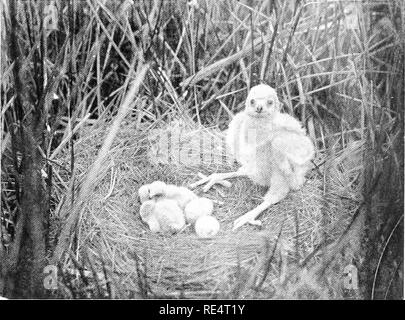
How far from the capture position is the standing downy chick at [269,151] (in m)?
1.91

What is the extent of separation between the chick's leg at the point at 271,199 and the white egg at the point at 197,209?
9 centimetres

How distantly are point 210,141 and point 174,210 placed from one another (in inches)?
9.0

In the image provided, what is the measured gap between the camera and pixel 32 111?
→ 1934 mm

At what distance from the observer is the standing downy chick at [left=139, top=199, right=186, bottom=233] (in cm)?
190

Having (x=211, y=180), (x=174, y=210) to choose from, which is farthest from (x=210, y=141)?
(x=174, y=210)

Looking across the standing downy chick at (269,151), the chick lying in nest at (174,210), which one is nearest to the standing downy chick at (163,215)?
the chick lying in nest at (174,210)

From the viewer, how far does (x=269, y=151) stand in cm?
192

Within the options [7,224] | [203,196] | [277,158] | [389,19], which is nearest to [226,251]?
[203,196]

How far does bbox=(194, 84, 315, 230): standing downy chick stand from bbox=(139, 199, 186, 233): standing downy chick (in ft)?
0.35

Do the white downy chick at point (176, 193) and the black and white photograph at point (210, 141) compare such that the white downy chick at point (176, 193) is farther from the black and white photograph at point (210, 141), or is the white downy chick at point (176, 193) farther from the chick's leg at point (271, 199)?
the chick's leg at point (271, 199)

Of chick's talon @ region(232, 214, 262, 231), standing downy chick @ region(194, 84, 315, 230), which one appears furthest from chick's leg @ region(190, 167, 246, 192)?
chick's talon @ region(232, 214, 262, 231)

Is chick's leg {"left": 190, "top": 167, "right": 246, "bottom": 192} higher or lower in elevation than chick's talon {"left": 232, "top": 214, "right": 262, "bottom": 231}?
higher

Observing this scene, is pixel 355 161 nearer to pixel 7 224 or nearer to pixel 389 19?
pixel 389 19

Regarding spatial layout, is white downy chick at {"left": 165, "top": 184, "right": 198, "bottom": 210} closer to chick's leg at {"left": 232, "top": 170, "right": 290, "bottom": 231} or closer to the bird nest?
the bird nest
